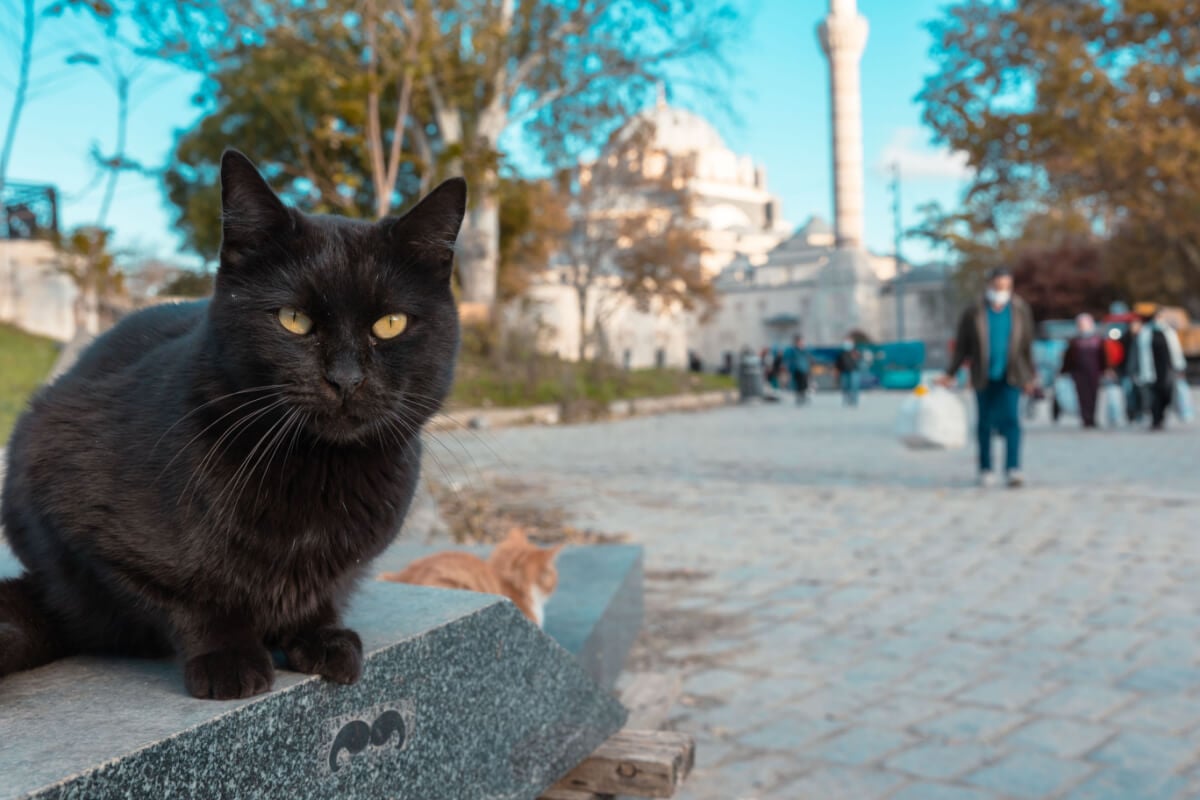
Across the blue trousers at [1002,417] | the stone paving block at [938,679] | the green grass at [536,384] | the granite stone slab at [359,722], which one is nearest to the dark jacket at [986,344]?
the blue trousers at [1002,417]

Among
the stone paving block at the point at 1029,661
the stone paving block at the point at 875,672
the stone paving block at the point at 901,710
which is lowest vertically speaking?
the stone paving block at the point at 901,710

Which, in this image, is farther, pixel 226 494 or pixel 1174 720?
pixel 1174 720

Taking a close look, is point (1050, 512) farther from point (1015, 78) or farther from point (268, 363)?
point (1015, 78)

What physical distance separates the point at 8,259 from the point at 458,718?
23.6 metres

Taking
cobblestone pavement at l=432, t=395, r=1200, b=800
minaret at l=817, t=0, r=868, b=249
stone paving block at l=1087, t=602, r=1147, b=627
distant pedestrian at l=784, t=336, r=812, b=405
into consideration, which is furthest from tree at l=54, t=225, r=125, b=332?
minaret at l=817, t=0, r=868, b=249

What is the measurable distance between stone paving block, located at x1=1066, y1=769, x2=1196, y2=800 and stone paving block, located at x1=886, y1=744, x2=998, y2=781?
29 cm

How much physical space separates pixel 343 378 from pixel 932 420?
8719 millimetres

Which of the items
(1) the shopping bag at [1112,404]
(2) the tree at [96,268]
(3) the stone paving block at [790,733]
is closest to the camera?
(3) the stone paving block at [790,733]

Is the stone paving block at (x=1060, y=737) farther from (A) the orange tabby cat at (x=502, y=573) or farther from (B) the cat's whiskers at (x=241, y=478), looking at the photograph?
(B) the cat's whiskers at (x=241, y=478)

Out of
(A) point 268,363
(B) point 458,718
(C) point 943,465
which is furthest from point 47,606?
(C) point 943,465

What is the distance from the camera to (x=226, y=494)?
1502mm

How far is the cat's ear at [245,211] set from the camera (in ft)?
5.03

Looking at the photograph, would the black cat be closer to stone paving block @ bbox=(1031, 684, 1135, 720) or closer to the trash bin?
stone paving block @ bbox=(1031, 684, 1135, 720)

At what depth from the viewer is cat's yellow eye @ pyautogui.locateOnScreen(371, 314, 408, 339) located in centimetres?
160
